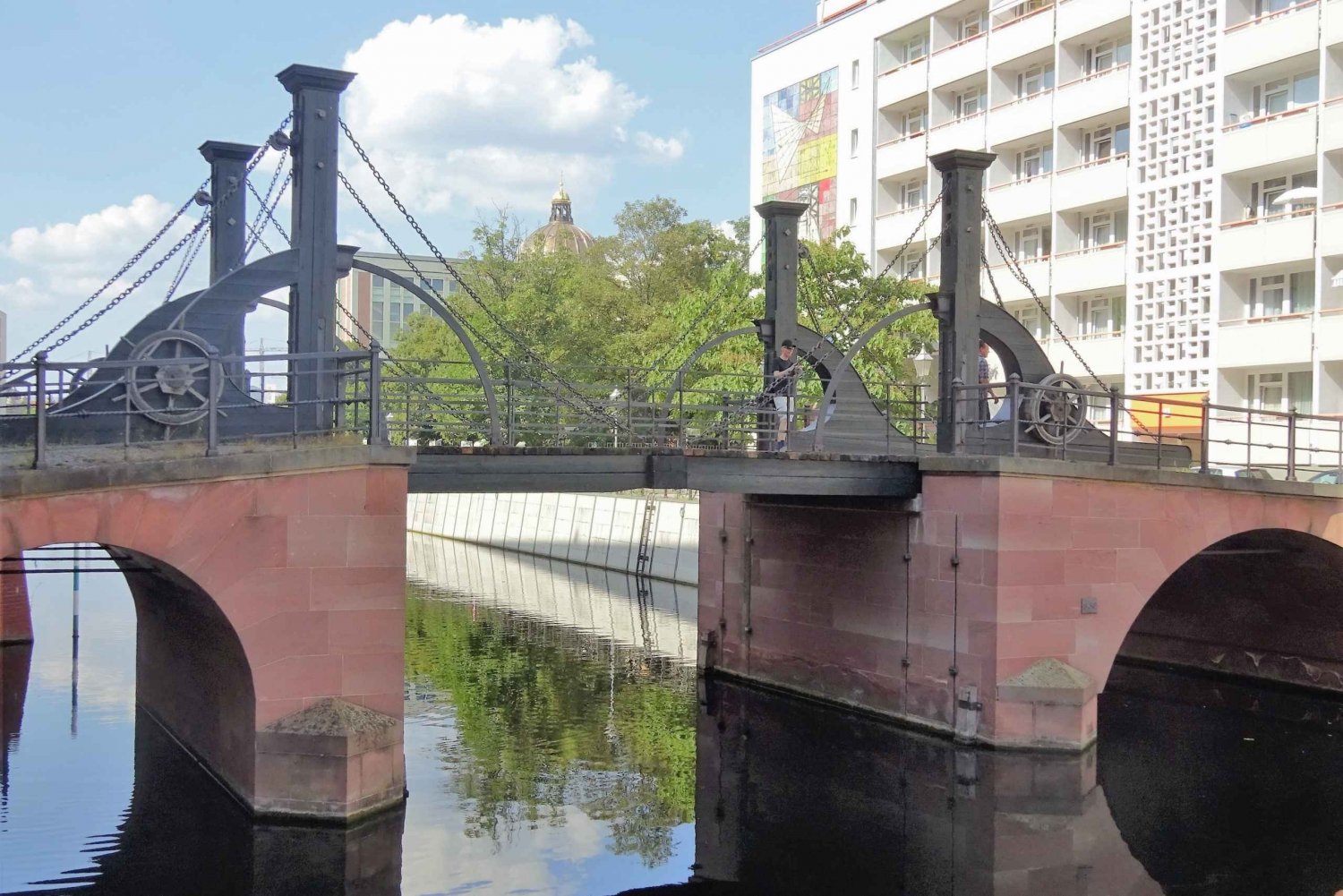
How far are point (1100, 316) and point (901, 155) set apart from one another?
31.9 ft

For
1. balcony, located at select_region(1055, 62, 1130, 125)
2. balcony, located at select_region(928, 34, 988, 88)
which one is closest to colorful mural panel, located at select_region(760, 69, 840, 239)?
balcony, located at select_region(928, 34, 988, 88)

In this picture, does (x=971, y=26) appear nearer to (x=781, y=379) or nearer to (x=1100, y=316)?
(x=1100, y=316)

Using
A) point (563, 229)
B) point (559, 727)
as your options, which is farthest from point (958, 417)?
point (563, 229)

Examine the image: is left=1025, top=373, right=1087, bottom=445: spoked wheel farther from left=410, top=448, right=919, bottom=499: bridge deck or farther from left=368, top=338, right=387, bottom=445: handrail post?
left=368, top=338, right=387, bottom=445: handrail post

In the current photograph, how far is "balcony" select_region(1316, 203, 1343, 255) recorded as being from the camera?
32.3m

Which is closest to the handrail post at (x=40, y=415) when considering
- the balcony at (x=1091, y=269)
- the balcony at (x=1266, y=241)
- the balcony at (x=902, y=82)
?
the balcony at (x=1266, y=241)

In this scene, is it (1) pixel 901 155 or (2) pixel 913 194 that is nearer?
(1) pixel 901 155

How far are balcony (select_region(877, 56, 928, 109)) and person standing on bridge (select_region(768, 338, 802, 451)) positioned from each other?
94.9 ft

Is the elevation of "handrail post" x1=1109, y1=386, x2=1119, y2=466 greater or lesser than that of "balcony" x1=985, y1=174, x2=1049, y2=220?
lesser

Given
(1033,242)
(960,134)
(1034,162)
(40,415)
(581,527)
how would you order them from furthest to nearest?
(581,527)
(960,134)
(1033,242)
(1034,162)
(40,415)

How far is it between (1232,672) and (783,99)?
3413 centimetres

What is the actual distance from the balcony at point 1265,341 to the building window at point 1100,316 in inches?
220

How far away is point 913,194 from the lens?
48031 mm

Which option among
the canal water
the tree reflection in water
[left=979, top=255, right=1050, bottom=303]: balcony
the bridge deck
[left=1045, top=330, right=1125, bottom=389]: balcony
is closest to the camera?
the canal water
